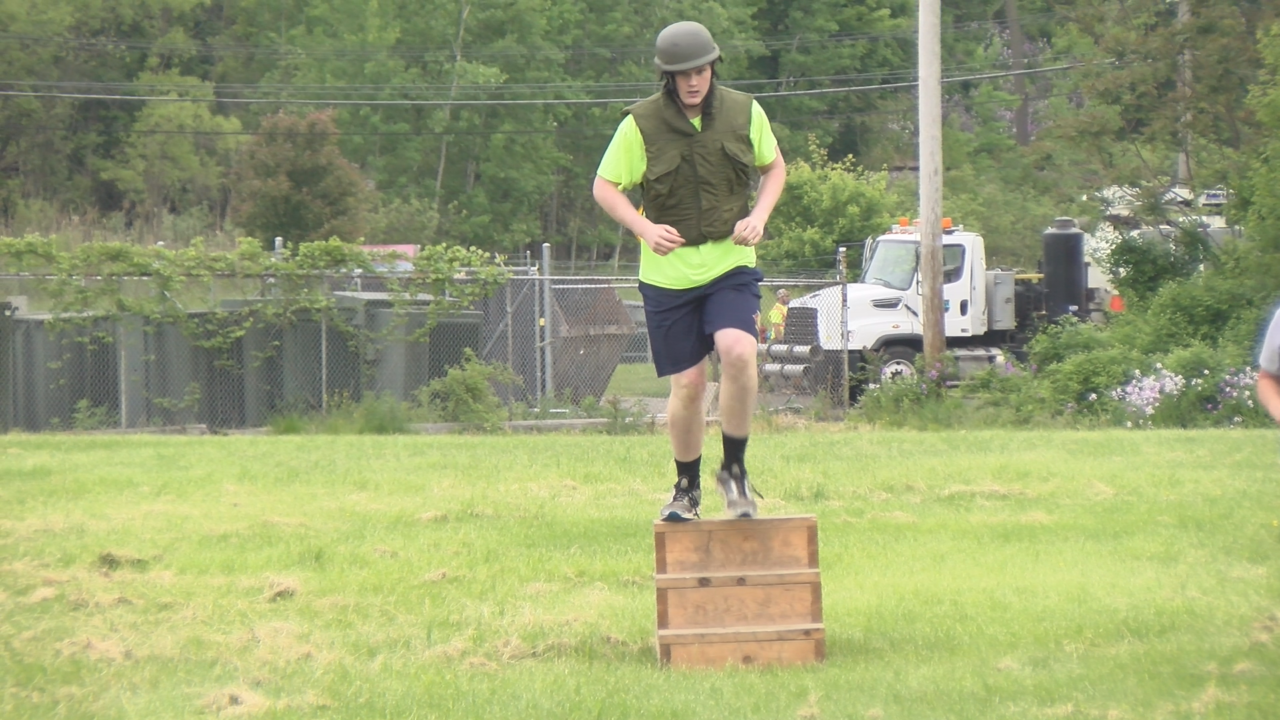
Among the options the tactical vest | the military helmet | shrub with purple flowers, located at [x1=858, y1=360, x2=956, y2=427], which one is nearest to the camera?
the military helmet

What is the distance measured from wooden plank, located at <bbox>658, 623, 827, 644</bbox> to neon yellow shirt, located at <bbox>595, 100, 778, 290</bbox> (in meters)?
1.45

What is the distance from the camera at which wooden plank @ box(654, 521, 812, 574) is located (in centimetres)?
627

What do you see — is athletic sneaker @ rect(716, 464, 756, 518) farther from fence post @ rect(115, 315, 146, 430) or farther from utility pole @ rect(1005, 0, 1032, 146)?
utility pole @ rect(1005, 0, 1032, 146)

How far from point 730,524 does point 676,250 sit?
1.17 metres

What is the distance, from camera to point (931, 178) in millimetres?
22312

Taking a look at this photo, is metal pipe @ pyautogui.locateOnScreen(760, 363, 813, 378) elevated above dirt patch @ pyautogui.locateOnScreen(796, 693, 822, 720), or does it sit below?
above

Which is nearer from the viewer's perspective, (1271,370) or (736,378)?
(1271,370)

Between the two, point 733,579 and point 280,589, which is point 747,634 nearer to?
point 733,579

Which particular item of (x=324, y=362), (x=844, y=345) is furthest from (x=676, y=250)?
(x=844, y=345)

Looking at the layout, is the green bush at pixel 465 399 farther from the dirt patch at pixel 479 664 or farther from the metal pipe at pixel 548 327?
the dirt patch at pixel 479 664

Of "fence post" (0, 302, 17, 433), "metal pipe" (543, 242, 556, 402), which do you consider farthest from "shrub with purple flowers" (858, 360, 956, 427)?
"fence post" (0, 302, 17, 433)

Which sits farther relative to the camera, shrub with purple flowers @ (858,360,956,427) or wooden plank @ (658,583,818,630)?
shrub with purple flowers @ (858,360,956,427)

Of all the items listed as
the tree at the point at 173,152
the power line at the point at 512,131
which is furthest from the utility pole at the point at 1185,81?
the tree at the point at 173,152

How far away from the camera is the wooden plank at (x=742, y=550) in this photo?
247 inches
